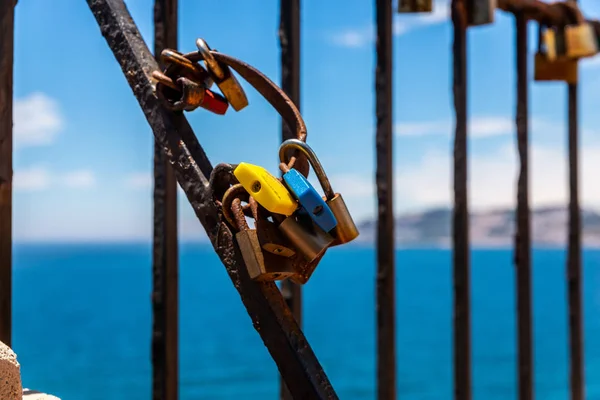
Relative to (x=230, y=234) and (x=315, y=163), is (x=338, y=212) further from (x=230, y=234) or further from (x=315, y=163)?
(x=230, y=234)

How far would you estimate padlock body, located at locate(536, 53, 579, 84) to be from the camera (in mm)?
3410

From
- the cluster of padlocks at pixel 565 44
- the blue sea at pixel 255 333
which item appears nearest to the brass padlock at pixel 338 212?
the cluster of padlocks at pixel 565 44

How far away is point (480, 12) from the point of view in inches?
110

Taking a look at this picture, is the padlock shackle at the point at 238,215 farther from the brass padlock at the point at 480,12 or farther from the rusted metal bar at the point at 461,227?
the brass padlock at the point at 480,12

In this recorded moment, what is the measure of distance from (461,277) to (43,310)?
4765cm

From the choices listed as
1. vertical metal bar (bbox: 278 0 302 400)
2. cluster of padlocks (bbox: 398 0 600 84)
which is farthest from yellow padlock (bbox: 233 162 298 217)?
cluster of padlocks (bbox: 398 0 600 84)

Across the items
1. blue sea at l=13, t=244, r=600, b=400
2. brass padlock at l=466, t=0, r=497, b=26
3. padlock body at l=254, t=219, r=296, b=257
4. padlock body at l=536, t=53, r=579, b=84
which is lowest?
blue sea at l=13, t=244, r=600, b=400

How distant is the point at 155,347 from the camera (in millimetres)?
1957

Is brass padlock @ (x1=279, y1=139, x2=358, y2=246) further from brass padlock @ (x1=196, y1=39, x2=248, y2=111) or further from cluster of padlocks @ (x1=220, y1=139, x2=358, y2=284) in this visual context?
brass padlock @ (x1=196, y1=39, x2=248, y2=111)

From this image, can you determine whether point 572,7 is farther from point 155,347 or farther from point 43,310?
point 43,310

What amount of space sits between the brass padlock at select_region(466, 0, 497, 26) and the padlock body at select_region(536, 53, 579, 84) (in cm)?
68

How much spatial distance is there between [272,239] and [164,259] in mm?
824

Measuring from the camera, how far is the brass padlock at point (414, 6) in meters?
2.61

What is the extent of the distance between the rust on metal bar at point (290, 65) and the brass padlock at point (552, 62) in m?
1.61
